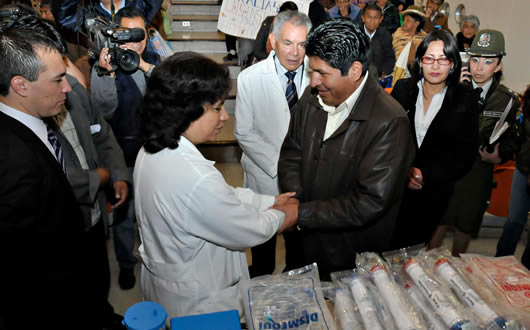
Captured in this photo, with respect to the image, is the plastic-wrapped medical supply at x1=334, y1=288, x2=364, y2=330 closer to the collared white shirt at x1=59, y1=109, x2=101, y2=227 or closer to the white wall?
the collared white shirt at x1=59, y1=109, x2=101, y2=227

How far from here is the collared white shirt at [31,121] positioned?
61.7 inches

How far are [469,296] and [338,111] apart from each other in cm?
91

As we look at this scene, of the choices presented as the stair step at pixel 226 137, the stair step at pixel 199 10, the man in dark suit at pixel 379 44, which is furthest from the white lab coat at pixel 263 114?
the stair step at pixel 199 10

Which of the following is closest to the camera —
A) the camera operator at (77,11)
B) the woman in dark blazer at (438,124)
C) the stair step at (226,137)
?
the woman in dark blazer at (438,124)

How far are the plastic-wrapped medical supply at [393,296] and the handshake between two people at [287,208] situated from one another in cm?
39

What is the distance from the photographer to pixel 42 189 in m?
1.48

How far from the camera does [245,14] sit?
394 cm

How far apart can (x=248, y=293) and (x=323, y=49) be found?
97cm

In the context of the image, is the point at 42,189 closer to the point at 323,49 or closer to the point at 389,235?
the point at 323,49

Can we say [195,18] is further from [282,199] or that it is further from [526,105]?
[282,199]

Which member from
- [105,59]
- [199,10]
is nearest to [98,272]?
[105,59]

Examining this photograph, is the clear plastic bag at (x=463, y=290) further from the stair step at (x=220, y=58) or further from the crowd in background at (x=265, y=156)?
the stair step at (x=220, y=58)

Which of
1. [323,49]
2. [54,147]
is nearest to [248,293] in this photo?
[323,49]

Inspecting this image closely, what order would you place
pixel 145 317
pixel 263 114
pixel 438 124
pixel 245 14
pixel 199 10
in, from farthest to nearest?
pixel 199 10 < pixel 245 14 < pixel 263 114 < pixel 438 124 < pixel 145 317
